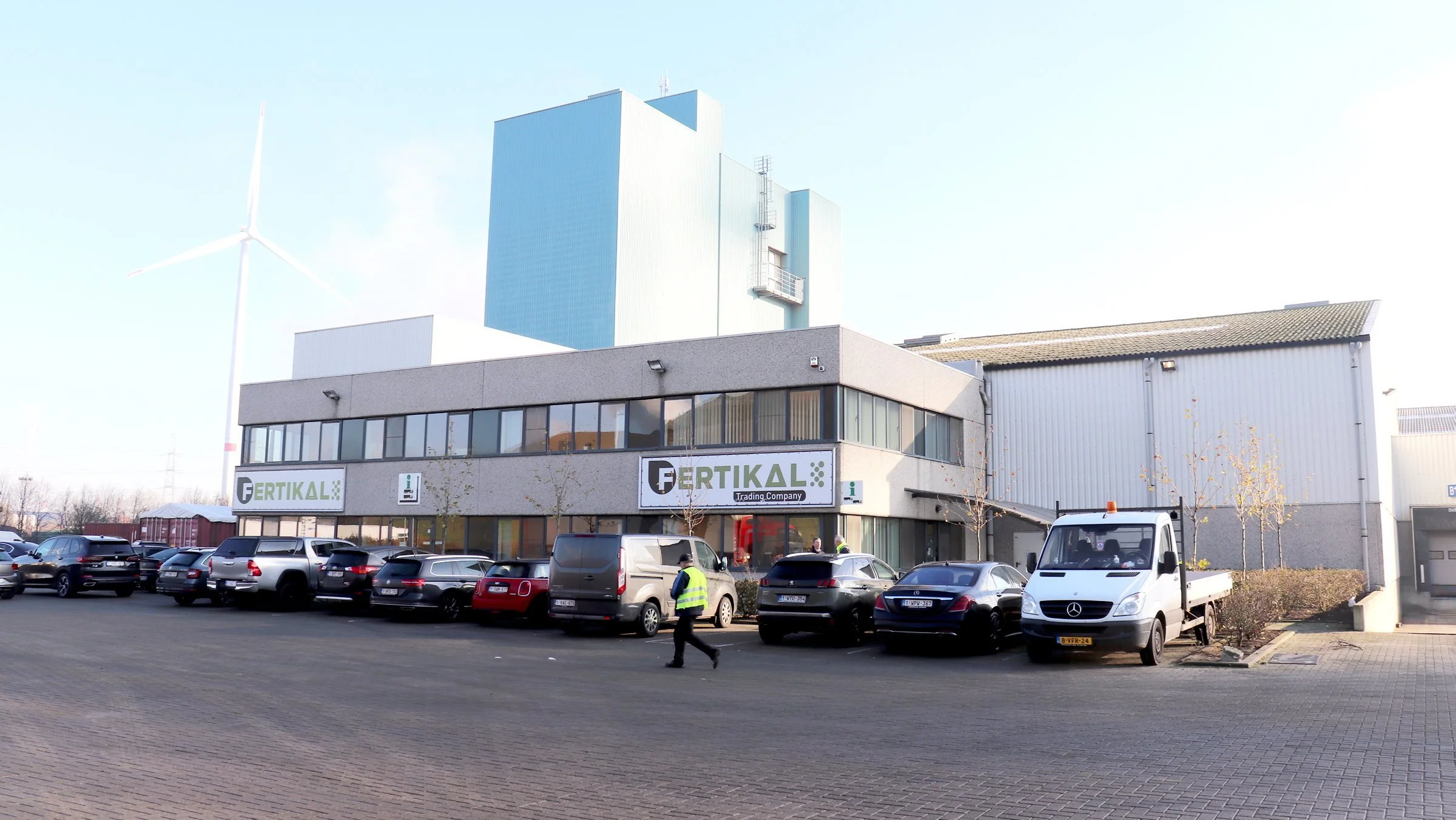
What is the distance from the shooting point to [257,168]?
188 feet

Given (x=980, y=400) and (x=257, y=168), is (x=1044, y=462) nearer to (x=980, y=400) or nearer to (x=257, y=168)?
(x=980, y=400)

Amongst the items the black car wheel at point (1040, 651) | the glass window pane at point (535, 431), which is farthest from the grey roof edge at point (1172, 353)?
the black car wheel at point (1040, 651)

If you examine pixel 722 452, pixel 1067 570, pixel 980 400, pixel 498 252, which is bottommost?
pixel 1067 570

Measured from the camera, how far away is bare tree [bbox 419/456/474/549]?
32969 mm

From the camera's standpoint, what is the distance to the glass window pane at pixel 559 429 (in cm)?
3161

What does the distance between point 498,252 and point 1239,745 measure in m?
54.6

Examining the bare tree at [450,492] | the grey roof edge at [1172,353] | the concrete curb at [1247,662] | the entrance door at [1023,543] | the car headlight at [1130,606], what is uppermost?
the grey roof edge at [1172,353]

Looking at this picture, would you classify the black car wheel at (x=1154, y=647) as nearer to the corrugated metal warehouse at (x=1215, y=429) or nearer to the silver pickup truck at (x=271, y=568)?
the corrugated metal warehouse at (x=1215, y=429)

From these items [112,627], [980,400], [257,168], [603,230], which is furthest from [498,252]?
[112,627]

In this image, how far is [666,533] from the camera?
1148 inches

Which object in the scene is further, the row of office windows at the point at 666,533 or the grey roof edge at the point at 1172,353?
the grey roof edge at the point at 1172,353

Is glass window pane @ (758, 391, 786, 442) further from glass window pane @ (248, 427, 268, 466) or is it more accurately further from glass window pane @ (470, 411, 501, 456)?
glass window pane @ (248, 427, 268, 466)

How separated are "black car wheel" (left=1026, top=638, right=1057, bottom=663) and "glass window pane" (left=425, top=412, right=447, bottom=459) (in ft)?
72.5

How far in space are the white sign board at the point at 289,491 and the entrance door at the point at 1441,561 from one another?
→ 40.4 meters
